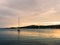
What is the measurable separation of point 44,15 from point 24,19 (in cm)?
250

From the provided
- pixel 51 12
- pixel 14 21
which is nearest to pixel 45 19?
pixel 51 12

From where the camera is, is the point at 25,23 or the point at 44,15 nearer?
the point at 44,15

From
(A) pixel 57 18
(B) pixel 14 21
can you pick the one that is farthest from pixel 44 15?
(B) pixel 14 21

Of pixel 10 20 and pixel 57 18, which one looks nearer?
pixel 57 18

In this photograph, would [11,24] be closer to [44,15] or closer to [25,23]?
[25,23]

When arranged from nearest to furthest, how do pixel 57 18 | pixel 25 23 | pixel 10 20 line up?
1. pixel 57 18
2. pixel 10 20
3. pixel 25 23

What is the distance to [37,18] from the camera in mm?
13227

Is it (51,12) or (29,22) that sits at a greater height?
(51,12)

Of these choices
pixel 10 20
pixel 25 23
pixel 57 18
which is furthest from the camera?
pixel 25 23

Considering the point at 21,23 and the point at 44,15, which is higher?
the point at 44,15

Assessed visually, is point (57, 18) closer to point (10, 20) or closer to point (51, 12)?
point (51, 12)

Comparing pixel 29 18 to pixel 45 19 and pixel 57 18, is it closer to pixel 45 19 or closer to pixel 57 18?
pixel 45 19

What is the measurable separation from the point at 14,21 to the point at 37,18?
111 inches

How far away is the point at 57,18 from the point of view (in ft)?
37.9
